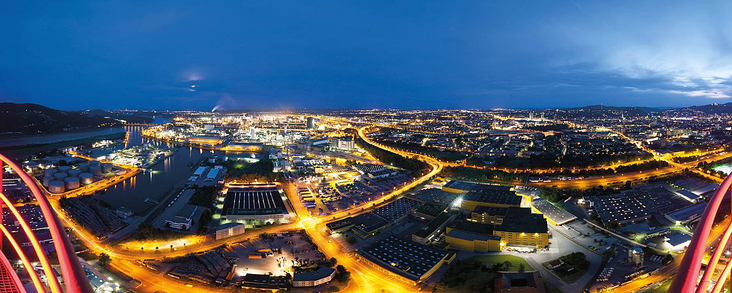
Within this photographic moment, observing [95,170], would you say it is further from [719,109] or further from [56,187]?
[719,109]

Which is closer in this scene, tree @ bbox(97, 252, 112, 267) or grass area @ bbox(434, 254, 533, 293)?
grass area @ bbox(434, 254, 533, 293)

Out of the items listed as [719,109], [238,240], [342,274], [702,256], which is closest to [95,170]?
[238,240]

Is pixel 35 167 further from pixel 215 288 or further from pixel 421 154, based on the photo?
pixel 421 154

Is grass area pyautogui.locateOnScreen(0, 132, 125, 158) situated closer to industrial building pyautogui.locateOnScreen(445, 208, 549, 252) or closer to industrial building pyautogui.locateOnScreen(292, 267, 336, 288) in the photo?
industrial building pyautogui.locateOnScreen(292, 267, 336, 288)

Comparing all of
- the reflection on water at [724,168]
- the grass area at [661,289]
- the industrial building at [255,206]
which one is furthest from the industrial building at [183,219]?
the reflection on water at [724,168]

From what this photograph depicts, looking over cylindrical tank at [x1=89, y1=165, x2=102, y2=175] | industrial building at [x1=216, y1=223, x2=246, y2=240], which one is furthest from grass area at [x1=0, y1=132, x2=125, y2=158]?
industrial building at [x1=216, y1=223, x2=246, y2=240]

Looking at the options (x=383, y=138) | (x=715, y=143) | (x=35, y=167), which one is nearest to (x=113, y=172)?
(x=35, y=167)
